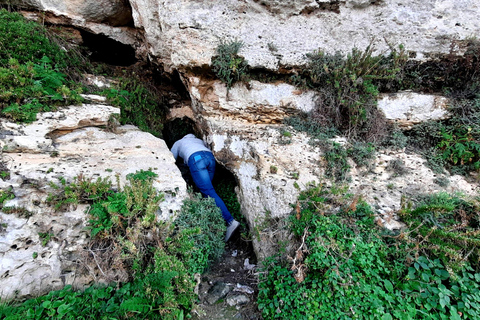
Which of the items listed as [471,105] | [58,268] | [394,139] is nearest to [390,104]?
[394,139]

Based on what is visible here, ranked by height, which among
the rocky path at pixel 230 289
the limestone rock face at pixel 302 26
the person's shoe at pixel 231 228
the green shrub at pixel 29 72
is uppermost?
the limestone rock face at pixel 302 26

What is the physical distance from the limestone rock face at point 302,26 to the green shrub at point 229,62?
6.1 inches

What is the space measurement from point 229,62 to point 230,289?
459 cm

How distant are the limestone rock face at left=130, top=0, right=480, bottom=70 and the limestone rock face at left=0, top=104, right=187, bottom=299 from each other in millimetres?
2387

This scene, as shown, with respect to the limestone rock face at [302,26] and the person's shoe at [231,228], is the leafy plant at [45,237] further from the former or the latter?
the limestone rock face at [302,26]

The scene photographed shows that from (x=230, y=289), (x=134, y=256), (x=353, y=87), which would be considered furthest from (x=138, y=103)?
(x=353, y=87)

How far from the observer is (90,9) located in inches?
244

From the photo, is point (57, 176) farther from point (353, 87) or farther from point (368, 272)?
point (353, 87)

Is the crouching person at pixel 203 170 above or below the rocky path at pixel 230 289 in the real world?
above

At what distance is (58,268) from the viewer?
304 centimetres

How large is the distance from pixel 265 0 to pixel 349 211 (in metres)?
4.98

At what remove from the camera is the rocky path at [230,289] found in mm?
3424

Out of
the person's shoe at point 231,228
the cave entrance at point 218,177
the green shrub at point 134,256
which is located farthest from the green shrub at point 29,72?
the person's shoe at point 231,228

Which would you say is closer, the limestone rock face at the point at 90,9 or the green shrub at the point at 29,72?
the green shrub at the point at 29,72
